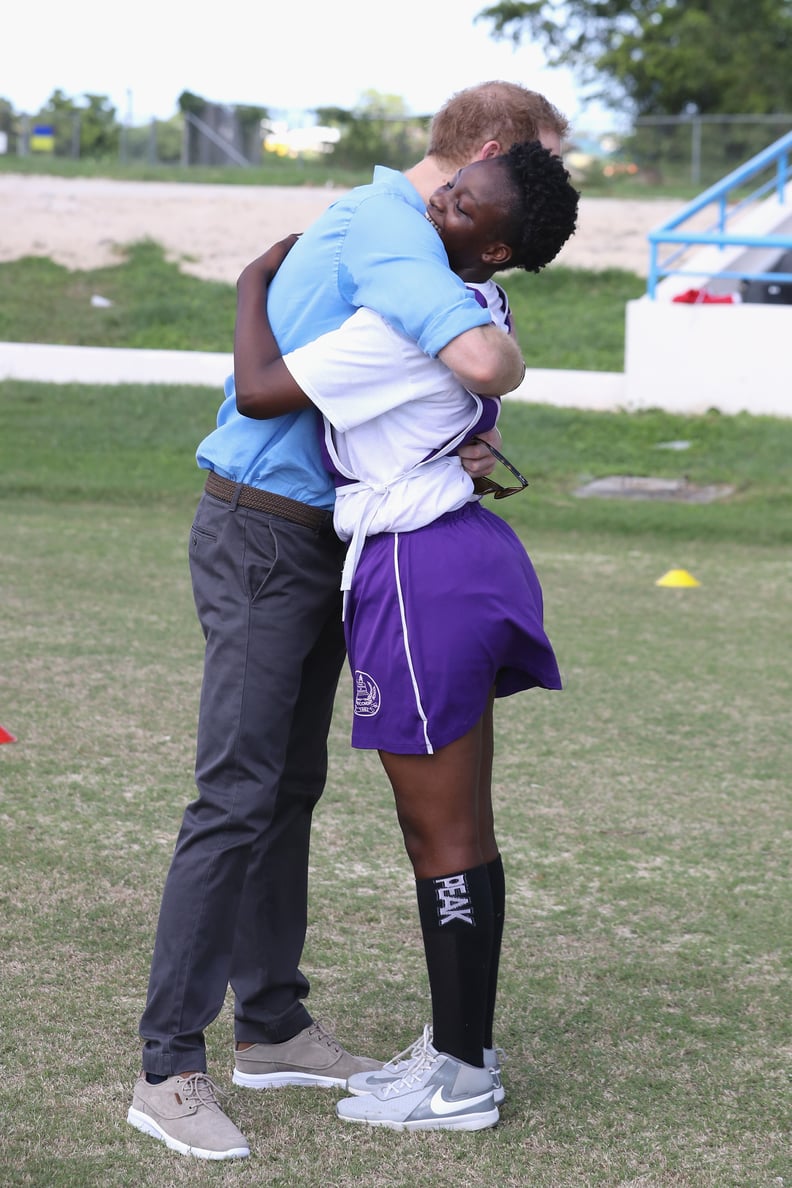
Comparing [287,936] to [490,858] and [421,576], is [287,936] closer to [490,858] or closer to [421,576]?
[490,858]

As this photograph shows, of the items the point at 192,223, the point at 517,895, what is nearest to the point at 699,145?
the point at 192,223

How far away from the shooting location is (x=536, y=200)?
2729mm

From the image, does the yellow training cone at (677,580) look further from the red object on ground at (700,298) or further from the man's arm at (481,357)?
the red object on ground at (700,298)

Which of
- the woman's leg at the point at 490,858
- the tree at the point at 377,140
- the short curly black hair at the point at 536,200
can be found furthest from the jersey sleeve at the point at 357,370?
the tree at the point at 377,140

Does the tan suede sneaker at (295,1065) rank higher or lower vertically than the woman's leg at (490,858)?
lower

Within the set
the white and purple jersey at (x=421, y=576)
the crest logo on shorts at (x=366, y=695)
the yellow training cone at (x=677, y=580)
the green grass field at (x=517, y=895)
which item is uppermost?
the white and purple jersey at (x=421, y=576)

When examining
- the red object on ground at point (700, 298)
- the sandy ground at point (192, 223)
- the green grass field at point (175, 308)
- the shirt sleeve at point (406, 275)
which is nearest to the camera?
the shirt sleeve at point (406, 275)

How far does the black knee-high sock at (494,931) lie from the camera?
3.03 metres

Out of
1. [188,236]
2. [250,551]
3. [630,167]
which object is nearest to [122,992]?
[250,551]

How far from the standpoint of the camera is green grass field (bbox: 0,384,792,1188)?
114 inches

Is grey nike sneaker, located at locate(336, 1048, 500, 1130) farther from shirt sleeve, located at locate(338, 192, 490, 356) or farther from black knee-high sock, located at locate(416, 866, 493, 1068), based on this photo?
shirt sleeve, located at locate(338, 192, 490, 356)

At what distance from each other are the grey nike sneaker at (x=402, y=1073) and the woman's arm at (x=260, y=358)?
130 cm

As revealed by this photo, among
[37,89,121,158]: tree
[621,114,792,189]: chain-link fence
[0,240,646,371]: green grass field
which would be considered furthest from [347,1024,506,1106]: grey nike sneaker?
[37,89,121,158]: tree

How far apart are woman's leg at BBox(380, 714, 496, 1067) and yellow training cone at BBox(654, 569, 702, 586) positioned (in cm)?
603
